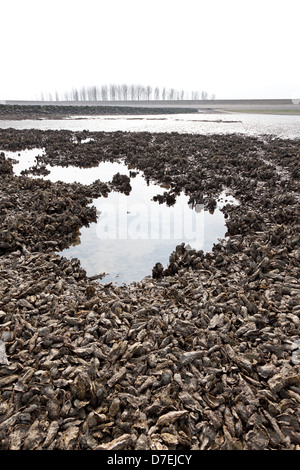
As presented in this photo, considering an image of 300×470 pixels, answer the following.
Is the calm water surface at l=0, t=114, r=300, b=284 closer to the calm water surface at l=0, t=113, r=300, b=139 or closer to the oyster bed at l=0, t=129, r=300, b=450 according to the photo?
the oyster bed at l=0, t=129, r=300, b=450

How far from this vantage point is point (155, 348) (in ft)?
15.7

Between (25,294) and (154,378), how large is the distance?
3.59m

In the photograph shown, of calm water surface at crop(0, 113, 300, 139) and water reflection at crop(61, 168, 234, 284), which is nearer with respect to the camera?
water reflection at crop(61, 168, 234, 284)

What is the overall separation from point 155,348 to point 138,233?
5.69 m

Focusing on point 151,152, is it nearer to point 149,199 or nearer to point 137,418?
point 149,199

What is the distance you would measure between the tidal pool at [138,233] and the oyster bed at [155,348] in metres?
0.64

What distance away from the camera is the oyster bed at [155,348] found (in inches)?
138

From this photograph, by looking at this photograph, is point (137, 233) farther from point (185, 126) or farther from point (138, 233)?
point (185, 126)

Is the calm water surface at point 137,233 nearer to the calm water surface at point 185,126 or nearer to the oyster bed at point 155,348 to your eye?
the oyster bed at point 155,348

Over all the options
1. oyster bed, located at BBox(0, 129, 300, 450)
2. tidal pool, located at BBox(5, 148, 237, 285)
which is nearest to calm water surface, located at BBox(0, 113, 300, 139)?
tidal pool, located at BBox(5, 148, 237, 285)

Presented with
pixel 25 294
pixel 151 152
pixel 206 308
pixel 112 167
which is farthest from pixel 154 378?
pixel 151 152

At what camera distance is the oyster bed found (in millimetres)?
3510

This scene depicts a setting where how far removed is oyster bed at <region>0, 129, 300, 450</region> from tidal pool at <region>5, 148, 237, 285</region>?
25.1 inches

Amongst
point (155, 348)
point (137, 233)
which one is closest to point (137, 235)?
point (137, 233)
